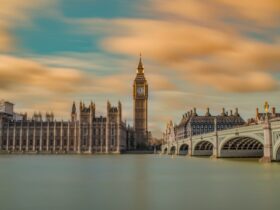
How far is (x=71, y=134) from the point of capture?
146 m

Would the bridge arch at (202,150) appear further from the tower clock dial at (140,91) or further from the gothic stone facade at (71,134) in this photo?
the tower clock dial at (140,91)

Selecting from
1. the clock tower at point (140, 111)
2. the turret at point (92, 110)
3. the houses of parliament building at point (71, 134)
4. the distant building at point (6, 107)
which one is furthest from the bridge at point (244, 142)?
the distant building at point (6, 107)

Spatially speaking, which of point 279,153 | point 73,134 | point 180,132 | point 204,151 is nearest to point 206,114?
point 180,132

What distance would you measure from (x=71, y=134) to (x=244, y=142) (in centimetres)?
8298

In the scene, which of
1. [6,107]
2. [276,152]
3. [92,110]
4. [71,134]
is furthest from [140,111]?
[276,152]

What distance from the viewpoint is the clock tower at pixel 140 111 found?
164250mm

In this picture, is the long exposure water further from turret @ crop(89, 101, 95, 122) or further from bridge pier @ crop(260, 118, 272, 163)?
turret @ crop(89, 101, 95, 122)

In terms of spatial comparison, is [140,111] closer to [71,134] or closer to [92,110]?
→ [92,110]

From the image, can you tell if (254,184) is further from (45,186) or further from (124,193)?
(45,186)

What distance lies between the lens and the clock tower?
164 m

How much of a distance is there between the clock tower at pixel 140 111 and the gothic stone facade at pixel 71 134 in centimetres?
1437

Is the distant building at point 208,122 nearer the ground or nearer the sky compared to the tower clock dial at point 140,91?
nearer the ground

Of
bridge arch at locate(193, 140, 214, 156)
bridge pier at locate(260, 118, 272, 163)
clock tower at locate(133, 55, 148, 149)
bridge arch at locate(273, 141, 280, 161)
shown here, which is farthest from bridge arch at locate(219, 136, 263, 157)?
clock tower at locate(133, 55, 148, 149)

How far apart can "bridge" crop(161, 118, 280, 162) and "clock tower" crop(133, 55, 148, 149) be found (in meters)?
39.3
